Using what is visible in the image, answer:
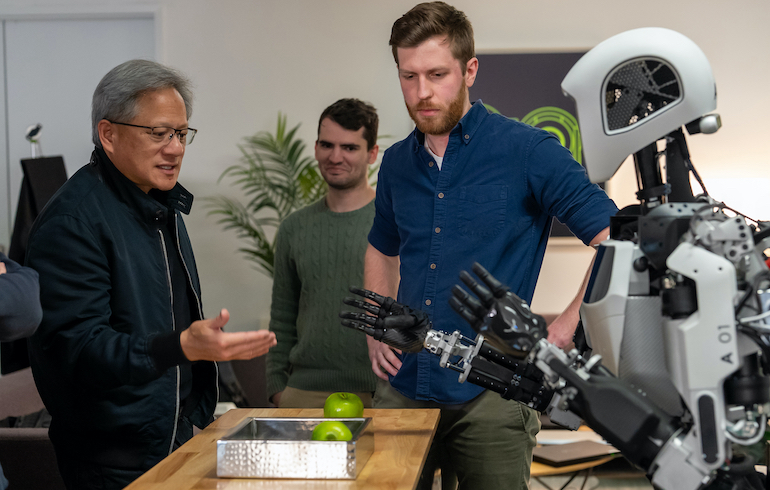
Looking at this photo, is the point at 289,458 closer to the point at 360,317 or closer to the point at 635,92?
the point at 360,317

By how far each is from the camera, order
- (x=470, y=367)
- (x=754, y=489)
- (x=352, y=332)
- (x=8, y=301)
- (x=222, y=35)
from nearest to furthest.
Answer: (x=754, y=489)
(x=8, y=301)
(x=470, y=367)
(x=352, y=332)
(x=222, y=35)

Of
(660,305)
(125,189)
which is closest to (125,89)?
(125,189)

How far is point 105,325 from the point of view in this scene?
1481 mm

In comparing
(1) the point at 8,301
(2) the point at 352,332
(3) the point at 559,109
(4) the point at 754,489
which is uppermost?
(3) the point at 559,109

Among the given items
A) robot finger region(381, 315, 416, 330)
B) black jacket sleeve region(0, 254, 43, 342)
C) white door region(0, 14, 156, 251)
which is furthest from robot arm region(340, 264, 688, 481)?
white door region(0, 14, 156, 251)

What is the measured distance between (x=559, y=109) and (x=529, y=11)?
613 millimetres

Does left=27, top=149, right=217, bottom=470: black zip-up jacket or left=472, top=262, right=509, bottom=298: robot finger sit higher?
left=472, top=262, right=509, bottom=298: robot finger

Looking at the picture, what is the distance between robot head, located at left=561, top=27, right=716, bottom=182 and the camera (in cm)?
115

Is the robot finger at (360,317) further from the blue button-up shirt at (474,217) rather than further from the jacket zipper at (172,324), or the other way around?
the jacket zipper at (172,324)

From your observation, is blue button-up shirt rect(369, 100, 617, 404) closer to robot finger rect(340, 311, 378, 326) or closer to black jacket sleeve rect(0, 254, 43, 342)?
robot finger rect(340, 311, 378, 326)

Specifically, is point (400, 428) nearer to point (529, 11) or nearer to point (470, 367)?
point (470, 367)

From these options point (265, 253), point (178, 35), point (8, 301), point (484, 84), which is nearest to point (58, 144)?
point (178, 35)

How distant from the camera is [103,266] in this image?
1539mm

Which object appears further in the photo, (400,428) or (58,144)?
(58,144)
